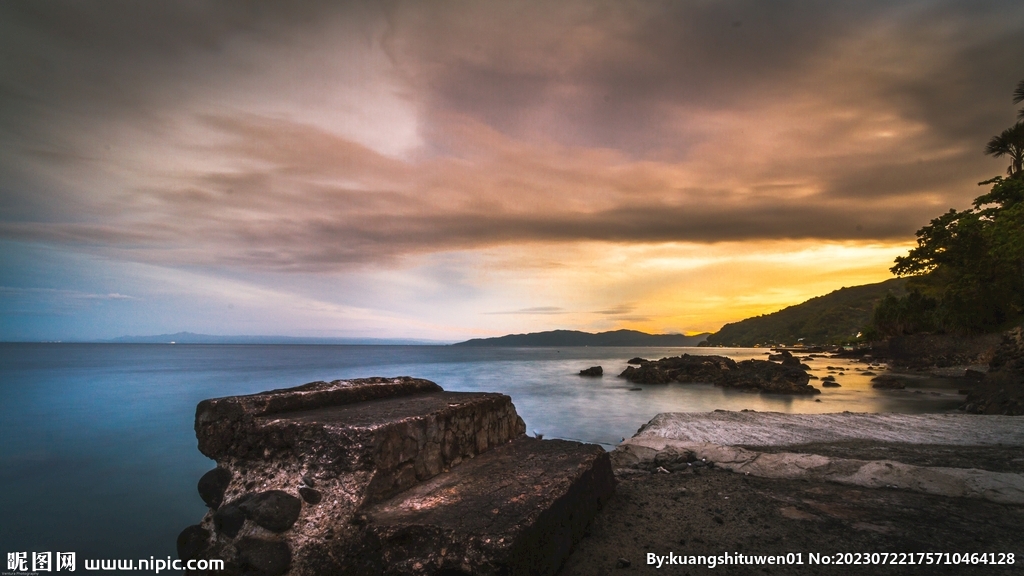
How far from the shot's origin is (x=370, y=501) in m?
3.20

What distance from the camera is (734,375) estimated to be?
970 inches

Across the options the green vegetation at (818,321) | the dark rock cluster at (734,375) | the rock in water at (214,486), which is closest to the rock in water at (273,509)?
the rock in water at (214,486)

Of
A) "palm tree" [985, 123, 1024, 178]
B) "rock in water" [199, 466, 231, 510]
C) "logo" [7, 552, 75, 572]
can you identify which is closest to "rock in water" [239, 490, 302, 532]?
"rock in water" [199, 466, 231, 510]

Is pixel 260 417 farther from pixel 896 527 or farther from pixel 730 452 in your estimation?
pixel 730 452

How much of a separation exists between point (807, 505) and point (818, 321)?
14540 centimetres

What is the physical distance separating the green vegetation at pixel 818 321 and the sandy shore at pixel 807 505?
92813 mm

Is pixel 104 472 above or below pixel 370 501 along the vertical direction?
below

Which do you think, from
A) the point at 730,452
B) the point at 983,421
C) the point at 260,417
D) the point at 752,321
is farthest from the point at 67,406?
the point at 752,321

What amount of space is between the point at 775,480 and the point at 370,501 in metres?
4.80

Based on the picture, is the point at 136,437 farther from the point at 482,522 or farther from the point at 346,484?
the point at 482,522

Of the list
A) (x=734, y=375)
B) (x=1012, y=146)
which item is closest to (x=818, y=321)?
(x=1012, y=146)

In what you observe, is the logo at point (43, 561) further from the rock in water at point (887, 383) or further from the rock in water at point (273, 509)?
the rock in water at point (887, 383)

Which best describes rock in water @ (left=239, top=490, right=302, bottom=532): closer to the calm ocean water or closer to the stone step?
the stone step

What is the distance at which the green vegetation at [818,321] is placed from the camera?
110 m
